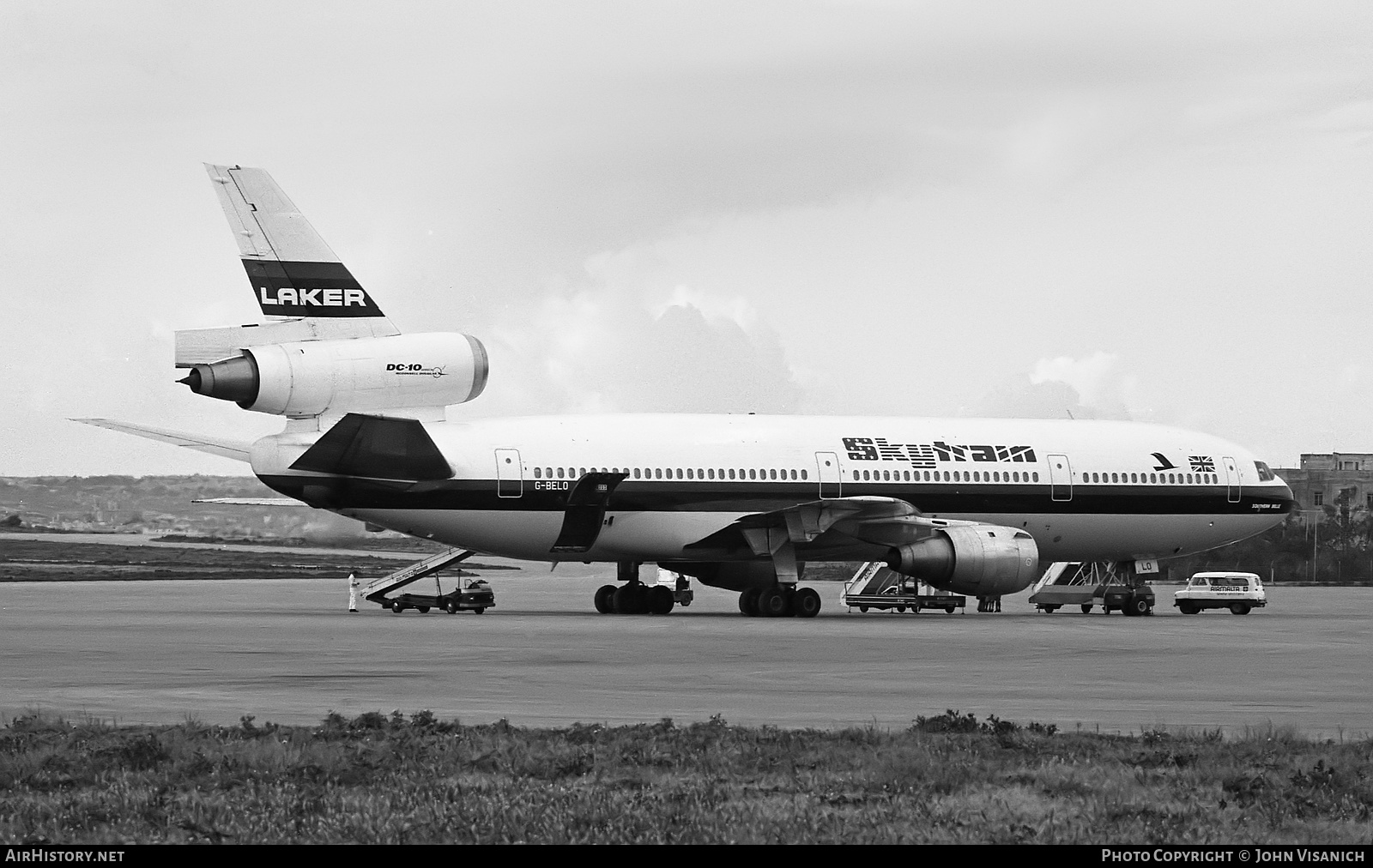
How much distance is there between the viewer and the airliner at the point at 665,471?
3394cm

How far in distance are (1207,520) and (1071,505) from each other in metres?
4.38

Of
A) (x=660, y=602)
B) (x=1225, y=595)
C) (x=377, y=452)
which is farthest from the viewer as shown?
(x=1225, y=595)

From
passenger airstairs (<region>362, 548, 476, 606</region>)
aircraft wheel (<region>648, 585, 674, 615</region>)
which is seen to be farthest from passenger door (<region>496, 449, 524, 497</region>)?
aircraft wheel (<region>648, 585, 674, 615</region>)

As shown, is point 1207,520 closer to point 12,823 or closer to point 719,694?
point 719,694

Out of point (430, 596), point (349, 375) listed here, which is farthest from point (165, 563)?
point (349, 375)

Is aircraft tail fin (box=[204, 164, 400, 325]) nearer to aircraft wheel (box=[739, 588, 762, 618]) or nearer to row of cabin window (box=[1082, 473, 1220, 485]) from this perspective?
aircraft wheel (box=[739, 588, 762, 618])

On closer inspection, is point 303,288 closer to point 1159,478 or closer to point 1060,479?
point 1060,479

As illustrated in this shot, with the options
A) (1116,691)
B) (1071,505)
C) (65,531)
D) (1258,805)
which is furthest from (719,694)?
(65,531)

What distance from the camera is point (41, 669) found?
67.5ft

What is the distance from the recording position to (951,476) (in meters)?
39.7

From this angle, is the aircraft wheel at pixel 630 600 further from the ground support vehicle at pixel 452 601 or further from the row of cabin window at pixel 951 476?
the row of cabin window at pixel 951 476

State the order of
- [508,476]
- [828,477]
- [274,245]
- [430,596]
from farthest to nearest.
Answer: [430,596], [828,477], [508,476], [274,245]

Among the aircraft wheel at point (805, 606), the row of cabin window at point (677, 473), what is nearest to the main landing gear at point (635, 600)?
the aircraft wheel at point (805, 606)

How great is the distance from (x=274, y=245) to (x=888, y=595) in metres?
18.2
